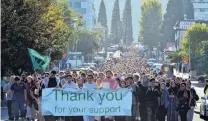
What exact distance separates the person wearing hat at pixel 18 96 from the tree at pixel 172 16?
142301 mm

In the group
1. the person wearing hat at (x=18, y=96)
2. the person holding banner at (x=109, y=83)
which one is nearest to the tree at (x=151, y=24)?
the person wearing hat at (x=18, y=96)

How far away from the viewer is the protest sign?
21297 mm

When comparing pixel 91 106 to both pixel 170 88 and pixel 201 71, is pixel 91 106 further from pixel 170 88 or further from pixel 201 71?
pixel 201 71

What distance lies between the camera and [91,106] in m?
21.4

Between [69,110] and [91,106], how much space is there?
61 centimetres

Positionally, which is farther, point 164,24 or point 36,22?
point 164,24

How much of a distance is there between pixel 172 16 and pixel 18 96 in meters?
145

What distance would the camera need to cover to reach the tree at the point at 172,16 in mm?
168250

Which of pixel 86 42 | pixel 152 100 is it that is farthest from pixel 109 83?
pixel 86 42

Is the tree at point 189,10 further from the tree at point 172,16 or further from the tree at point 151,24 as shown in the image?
the tree at point 151,24

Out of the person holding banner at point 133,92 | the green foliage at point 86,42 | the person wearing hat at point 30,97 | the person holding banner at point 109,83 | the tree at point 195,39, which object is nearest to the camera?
the person holding banner at point 109,83

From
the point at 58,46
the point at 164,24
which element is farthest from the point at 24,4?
the point at 164,24

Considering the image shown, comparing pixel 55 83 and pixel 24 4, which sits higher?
pixel 24 4

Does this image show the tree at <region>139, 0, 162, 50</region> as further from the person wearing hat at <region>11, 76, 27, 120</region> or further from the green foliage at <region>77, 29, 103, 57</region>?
the person wearing hat at <region>11, 76, 27, 120</region>
